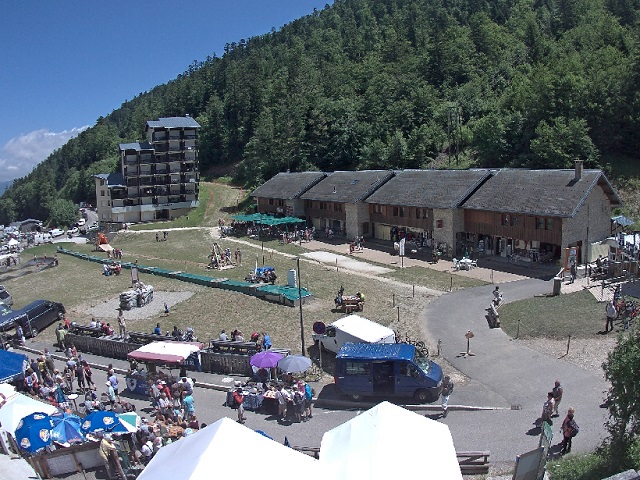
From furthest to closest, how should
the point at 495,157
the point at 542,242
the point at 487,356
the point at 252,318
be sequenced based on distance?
the point at 495,157, the point at 542,242, the point at 252,318, the point at 487,356

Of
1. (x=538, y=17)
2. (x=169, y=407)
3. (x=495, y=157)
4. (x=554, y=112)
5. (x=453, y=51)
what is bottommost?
(x=169, y=407)

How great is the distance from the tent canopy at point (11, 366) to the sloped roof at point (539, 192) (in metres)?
30.7

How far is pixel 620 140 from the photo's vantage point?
54.8 metres

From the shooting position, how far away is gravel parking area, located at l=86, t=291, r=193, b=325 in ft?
109

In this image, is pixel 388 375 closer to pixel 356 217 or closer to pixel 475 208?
pixel 475 208

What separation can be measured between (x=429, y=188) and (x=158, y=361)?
30.1m

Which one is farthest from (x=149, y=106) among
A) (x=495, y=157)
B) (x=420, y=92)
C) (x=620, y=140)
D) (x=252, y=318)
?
(x=252, y=318)

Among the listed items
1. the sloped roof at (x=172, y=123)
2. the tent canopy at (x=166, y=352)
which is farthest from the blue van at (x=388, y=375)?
the sloped roof at (x=172, y=123)

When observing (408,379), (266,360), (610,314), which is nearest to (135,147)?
(266,360)

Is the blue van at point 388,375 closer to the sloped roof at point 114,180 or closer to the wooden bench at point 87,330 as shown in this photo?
the wooden bench at point 87,330

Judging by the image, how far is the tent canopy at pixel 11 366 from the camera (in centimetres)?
2206

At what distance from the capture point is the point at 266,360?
2130cm

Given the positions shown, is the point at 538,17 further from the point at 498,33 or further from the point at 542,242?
the point at 542,242

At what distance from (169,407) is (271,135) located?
222 feet
